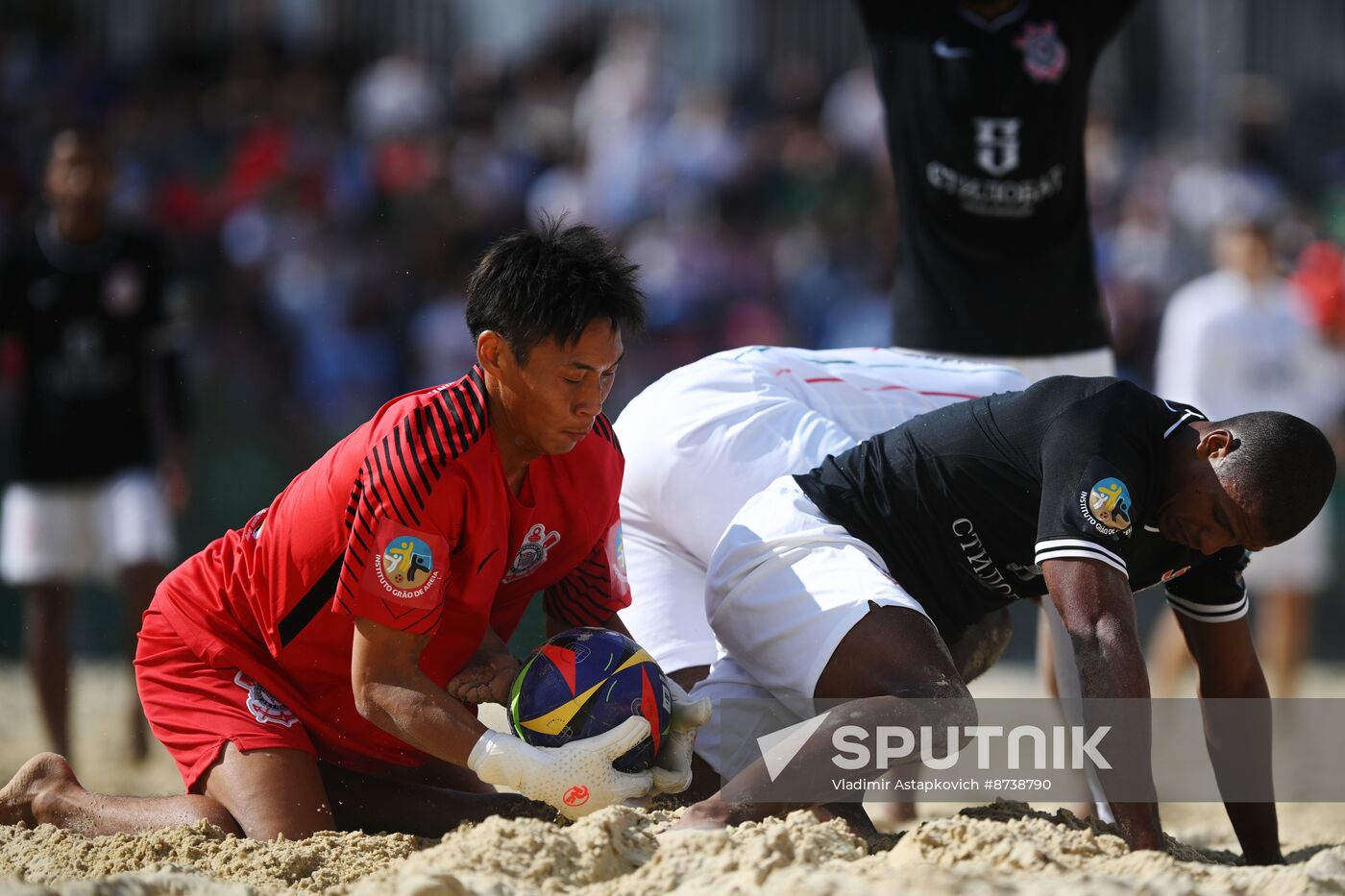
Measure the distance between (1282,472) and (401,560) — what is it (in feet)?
7.30

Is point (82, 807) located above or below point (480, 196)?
below

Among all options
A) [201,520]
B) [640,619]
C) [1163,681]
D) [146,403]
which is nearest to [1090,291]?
[640,619]

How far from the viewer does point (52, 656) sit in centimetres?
729

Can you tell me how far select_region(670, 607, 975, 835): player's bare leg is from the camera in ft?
13.2

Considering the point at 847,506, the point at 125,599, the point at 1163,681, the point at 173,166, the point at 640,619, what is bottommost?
the point at 1163,681

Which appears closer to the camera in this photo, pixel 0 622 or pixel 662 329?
pixel 0 622

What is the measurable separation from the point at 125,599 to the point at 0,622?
332 centimetres

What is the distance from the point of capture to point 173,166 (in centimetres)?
1253

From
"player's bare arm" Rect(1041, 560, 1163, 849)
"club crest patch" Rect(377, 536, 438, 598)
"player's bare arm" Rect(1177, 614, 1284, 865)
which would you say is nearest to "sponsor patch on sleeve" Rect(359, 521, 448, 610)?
"club crest patch" Rect(377, 536, 438, 598)

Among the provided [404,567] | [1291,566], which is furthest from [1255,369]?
[404,567]

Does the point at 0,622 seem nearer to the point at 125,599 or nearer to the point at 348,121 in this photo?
the point at 125,599

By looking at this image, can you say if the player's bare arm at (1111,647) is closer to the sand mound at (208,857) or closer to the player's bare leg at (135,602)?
the sand mound at (208,857)

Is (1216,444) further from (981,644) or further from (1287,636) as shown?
(1287,636)

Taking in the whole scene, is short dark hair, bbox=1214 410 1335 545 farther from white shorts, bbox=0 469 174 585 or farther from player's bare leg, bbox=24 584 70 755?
white shorts, bbox=0 469 174 585
